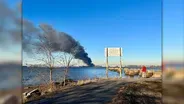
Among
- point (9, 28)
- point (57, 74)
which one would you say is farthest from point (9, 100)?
point (57, 74)

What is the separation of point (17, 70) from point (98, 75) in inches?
163

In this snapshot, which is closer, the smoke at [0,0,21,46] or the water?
the smoke at [0,0,21,46]

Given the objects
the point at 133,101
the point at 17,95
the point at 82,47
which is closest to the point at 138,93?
the point at 133,101

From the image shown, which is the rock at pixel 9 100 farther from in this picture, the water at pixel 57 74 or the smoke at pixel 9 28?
the water at pixel 57 74

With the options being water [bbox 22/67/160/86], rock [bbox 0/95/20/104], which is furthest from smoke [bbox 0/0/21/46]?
water [bbox 22/67/160/86]

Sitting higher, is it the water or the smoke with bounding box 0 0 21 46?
the smoke with bounding box 0 0 21 46

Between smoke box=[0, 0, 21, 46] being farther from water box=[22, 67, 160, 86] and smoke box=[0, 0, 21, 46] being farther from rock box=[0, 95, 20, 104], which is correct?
water box=[22, 67, 160, 86]

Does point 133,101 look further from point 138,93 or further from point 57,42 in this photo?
point 57,42

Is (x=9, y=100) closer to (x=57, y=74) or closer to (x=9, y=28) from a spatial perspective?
(x=9, y=28)

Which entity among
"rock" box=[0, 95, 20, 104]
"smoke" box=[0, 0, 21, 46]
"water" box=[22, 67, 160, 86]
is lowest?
"water" box=[22, 67, 160, 86]

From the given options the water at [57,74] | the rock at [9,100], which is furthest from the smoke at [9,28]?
the water at [57,74]

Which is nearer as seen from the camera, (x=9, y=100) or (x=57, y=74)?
(x=9, y=100)

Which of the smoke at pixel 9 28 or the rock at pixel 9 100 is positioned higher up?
the smoke at pixel 9 28

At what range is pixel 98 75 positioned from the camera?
5402mm
